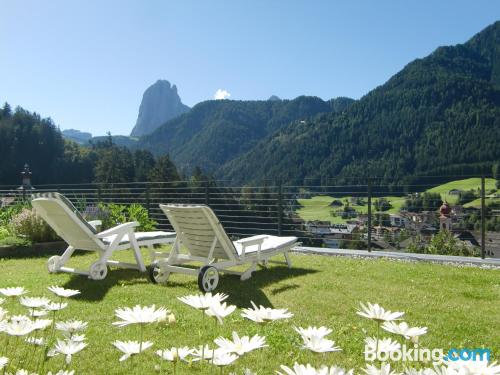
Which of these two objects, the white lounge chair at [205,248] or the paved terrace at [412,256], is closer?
the white lounge chair at [205,248]

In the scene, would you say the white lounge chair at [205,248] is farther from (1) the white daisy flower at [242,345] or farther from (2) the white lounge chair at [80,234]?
(1) the white daisy flower at [242,345]

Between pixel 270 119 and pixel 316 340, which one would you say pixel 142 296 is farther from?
pixel 270 119

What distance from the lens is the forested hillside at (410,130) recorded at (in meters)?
53.4

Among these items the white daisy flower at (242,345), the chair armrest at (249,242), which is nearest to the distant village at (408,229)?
the chair armrest at (249,242)

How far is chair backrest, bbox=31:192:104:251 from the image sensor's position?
17.5ft

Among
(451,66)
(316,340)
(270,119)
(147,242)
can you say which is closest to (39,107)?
(270,119)

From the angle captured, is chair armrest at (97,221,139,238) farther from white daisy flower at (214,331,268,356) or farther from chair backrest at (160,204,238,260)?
white daisy flower at (214,331,268,356)

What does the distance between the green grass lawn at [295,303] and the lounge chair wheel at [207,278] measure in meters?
0.22

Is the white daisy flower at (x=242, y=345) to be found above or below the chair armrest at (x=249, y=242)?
above

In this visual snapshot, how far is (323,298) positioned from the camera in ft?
15.0

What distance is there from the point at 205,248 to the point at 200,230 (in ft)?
0.83

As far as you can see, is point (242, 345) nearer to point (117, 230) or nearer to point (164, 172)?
point (117, 230)

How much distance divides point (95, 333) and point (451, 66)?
8906 centimetres

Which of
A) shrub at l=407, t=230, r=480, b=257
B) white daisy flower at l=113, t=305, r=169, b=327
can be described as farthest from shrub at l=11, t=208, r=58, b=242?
white daisy flower at l=113, t=305, r=169, b=327
